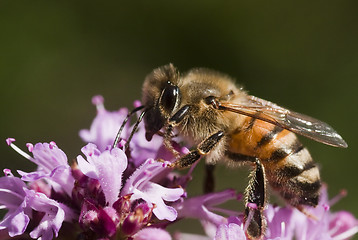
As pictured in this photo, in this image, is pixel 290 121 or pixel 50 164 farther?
pixel 290 121

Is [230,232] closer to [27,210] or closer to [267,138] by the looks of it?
[267,138]

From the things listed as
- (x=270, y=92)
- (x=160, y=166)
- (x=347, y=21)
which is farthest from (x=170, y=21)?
(x=160, y=166)

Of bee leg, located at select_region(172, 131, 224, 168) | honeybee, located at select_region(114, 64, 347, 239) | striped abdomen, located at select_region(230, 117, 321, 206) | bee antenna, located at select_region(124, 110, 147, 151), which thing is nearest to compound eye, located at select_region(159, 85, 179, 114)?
honeybee, located at select_region(114, 64, 347, 239)

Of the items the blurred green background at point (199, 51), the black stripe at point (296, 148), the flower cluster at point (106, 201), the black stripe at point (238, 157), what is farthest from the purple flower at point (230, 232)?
the blurred green background at point (199, 51)

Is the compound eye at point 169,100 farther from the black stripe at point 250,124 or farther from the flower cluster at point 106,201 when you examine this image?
the black stripe at point 250,124

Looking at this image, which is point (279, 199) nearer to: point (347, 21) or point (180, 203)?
point (180, 203)

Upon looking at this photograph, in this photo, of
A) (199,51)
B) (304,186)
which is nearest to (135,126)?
(304,186)

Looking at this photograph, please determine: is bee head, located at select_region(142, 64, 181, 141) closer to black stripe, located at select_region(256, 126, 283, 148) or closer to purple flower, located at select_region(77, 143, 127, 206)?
purple flower, located at select_region(77, 143, 127, 206)
